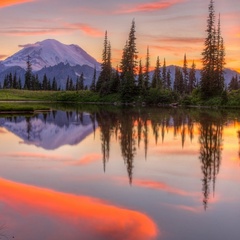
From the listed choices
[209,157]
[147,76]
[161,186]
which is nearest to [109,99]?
[147,76]

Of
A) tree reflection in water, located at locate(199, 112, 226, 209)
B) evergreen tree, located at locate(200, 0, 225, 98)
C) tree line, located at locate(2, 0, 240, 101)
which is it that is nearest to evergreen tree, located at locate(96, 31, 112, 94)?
tree line, located at locate(2, 0, 240, 101)

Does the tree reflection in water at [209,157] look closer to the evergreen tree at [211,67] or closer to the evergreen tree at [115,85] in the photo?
the evergreen tree at [211,67]

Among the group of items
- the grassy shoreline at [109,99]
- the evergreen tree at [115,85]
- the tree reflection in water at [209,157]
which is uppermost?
the evergreen tree at [115,85]

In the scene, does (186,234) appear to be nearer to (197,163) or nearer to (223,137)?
(197,163)

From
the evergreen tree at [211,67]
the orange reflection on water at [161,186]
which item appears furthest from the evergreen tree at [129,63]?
the orange reflection on water at [161,186]

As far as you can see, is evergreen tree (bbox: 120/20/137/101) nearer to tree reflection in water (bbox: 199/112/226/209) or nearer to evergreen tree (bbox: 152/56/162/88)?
evergreen tree (bbox: 152/56/162/88)

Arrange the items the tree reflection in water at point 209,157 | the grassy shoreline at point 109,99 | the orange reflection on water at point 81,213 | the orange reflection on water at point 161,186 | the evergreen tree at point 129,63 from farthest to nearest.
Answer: the evergreen tree at point 129,63 < the grassy shoreline at point 109,99 < the tree reflection in water at point 209,157 < the orange reflection on water at point 161,186 < the orange reflection on water at point 81,213

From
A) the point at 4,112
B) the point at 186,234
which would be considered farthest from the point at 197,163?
the point at 4,112

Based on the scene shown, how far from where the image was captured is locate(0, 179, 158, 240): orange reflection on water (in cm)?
877

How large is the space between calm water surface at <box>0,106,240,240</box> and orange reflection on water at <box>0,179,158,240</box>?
2 centimetres

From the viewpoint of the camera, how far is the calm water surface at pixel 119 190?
352 inches

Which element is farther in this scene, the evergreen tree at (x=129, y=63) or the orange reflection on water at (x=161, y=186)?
the evergreen tree at (x=129, y=63)

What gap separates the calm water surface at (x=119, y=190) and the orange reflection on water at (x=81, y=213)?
2 cm

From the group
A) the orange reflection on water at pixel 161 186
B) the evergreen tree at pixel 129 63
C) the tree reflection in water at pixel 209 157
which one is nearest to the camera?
the orange reflection on water at pixel 161 186
